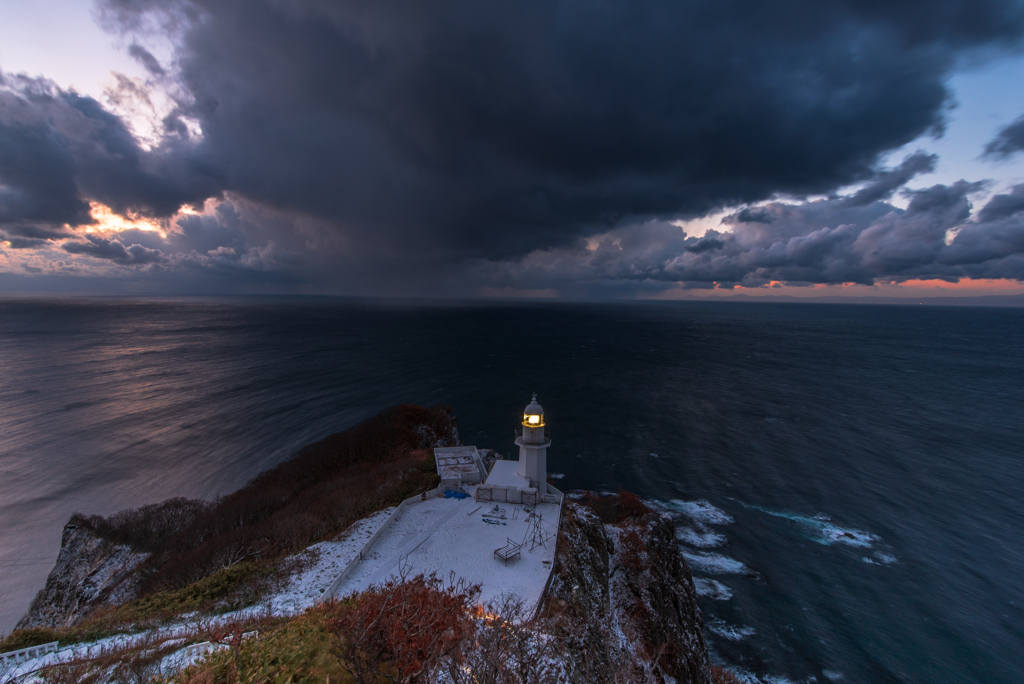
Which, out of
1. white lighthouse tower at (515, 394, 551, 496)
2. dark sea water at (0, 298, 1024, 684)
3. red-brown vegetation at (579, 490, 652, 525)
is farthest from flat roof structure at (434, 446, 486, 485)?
dark sea water at (0, 298, 1024, 684)

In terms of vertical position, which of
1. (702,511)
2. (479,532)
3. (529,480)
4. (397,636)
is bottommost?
(702,511)

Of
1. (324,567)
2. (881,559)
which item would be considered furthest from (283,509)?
(881,559)

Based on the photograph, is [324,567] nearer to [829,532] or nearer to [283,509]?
[283,509]

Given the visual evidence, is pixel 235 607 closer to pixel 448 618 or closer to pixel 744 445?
pixel 448 618

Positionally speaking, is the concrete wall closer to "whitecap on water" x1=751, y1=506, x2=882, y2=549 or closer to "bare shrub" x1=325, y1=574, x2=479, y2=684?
"bare shrub" x1=325, y1=574, x2=479, y2=684

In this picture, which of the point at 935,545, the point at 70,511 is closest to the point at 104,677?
the point at 70,511
